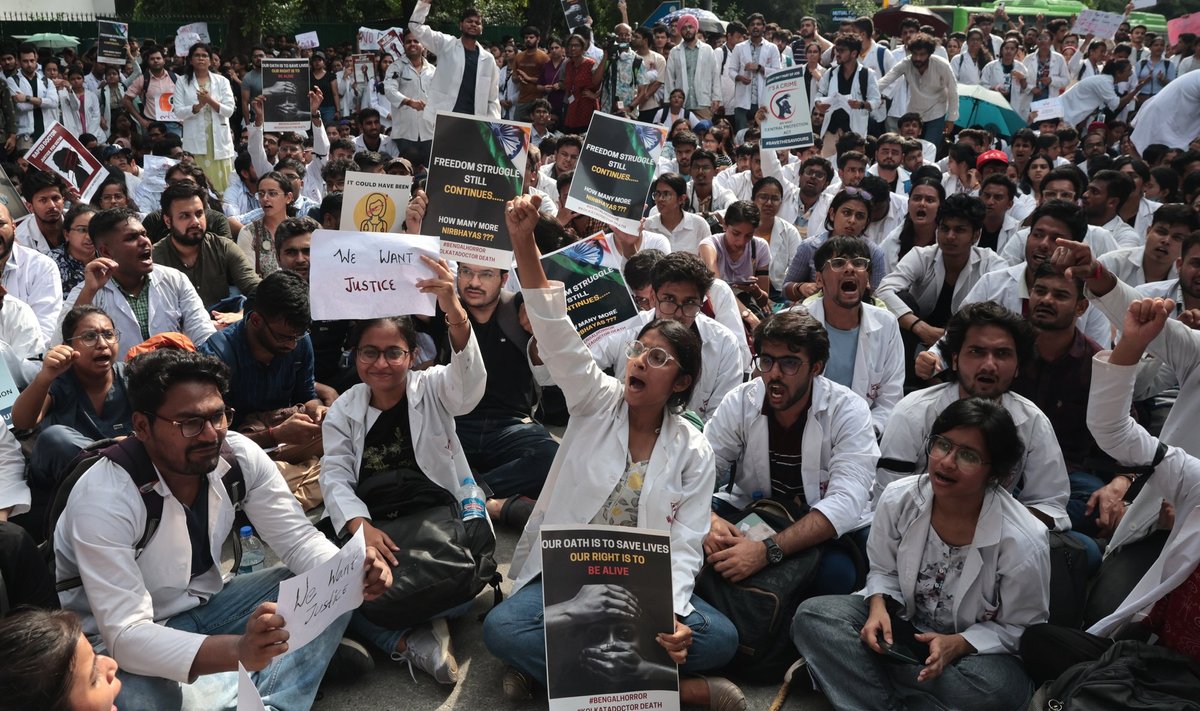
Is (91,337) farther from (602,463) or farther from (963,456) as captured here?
(963,456)

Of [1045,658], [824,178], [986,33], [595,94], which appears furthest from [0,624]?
[986,33]

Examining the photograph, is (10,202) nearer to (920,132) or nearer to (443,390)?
(443,390)

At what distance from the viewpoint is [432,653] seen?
3.89 m

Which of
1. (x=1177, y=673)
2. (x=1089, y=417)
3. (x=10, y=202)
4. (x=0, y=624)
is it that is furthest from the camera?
(x=10, y=202)

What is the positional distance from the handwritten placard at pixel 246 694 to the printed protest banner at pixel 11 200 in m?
6.15

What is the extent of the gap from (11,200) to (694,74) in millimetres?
10234

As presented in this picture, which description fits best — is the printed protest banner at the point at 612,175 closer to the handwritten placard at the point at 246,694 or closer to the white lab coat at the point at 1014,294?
the white lab coat at the point at 1014,294

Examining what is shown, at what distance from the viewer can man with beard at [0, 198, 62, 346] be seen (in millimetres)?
6234

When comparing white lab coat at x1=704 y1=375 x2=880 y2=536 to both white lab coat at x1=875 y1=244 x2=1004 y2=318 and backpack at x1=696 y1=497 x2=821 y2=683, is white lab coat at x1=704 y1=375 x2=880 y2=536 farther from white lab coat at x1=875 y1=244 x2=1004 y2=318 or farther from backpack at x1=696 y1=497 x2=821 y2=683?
white lab coat at x1=875 y1=244 x2=1004 y2=318

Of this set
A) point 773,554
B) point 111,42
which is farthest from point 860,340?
point 111,42

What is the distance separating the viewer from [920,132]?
12016mm

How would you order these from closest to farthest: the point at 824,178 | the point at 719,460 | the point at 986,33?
the point at 719,460, the point at 824,178, the point at 986,33

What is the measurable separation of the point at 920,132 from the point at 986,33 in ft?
21.0

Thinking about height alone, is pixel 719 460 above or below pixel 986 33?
below
